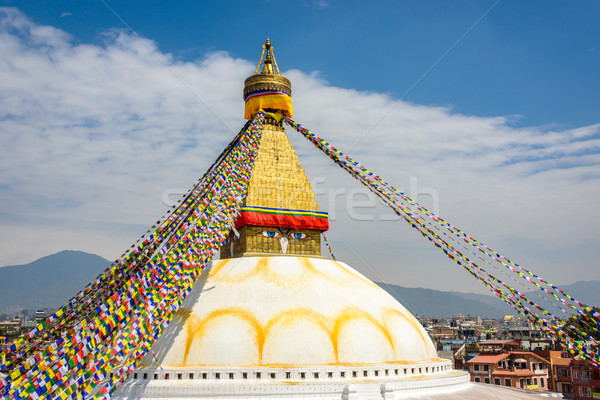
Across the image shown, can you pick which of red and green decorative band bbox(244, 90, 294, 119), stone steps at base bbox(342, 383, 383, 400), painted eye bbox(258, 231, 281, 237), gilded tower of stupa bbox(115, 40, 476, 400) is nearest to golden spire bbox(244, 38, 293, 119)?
red and green decorative band bbox(244, 90, 294, 119)

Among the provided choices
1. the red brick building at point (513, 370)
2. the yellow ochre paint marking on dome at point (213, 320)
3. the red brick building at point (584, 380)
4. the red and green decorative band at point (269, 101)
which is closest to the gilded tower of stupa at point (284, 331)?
the yellow ochre paint marking on dome at point (213, 320)

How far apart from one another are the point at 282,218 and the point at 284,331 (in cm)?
457

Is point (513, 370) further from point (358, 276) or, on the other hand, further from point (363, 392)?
point (363, 392)

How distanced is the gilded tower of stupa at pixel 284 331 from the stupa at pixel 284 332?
0.03 m

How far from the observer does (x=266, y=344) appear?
12453 millimetres

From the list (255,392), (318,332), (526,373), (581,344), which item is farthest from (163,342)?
(526,373)

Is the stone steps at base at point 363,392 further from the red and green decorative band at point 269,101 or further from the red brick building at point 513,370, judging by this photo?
the red brick building at point 513,370

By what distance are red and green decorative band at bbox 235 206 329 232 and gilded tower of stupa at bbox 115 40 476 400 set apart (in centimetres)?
3

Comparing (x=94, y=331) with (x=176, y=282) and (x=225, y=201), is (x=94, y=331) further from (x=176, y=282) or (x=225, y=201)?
(x=225, y=201)

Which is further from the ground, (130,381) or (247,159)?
(247,159)

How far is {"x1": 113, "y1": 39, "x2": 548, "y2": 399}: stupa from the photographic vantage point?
12055 mm

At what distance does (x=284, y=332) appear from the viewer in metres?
12.7

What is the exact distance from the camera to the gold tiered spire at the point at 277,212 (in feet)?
52.4

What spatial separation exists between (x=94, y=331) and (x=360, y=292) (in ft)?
24.6
